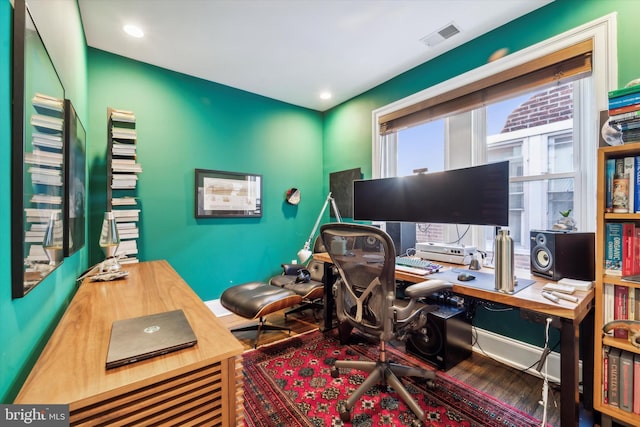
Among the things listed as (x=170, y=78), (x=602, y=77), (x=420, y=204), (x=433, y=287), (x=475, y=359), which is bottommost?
(x=475, y=359)

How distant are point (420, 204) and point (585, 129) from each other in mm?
1133

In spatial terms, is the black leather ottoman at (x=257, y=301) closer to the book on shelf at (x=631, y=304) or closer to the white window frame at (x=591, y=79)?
the book on shelf at (x=631, y=304)

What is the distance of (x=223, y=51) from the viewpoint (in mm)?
2391

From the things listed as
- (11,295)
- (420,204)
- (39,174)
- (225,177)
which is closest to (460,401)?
(420,204)

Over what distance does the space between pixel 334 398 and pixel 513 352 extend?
1.38 metres

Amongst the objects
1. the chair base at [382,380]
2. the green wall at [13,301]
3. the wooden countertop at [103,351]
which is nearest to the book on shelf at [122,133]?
the green wall at [13,301]

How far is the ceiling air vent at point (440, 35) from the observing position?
2076mm

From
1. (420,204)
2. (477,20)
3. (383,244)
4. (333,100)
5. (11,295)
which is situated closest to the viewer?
(11,295)

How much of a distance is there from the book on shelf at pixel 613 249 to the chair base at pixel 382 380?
1.09 metres

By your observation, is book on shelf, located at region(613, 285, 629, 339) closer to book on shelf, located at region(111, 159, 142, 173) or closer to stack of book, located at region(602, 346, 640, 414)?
stack of book, located at region(602, 346, 640, 414)

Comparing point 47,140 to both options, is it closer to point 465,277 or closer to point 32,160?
point 32,160

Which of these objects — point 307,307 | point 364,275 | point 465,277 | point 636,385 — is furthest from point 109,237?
point 636,385

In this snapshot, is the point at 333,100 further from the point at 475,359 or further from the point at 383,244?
the point at 475,359

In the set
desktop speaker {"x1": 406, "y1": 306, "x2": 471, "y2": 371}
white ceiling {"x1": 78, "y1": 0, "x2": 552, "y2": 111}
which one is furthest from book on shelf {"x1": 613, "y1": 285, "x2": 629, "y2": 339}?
white ceiling {"x1": 78, "y1": 0, "x2": 552, "y2": 111}
